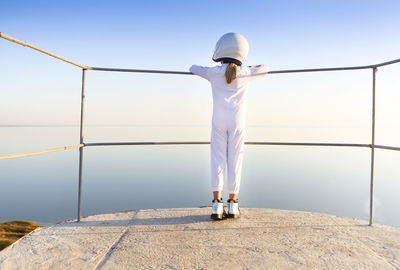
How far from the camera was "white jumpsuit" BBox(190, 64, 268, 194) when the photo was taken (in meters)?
1.80

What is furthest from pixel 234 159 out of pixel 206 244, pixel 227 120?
pixel 206 244

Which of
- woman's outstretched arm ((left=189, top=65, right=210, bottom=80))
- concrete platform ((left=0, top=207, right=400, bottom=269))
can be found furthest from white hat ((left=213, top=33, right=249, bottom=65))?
concrete platform ((left=0, top=207, right=400, bottom=269))

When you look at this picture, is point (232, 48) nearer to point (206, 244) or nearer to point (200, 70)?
point (200, 70)

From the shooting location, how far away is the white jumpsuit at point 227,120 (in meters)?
1.80

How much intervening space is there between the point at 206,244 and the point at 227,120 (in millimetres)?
792

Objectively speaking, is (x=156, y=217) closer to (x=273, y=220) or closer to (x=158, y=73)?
(x=273, y=220)

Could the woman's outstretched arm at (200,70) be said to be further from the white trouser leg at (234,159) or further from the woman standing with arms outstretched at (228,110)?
the white trouser leg at (234,159)

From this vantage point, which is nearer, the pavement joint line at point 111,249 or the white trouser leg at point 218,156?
the pavement joint line at point 111,249

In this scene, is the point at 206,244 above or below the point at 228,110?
below

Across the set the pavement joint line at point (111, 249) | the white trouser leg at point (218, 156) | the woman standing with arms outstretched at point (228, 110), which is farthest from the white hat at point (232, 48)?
the pavement joint line at point (111, 249)

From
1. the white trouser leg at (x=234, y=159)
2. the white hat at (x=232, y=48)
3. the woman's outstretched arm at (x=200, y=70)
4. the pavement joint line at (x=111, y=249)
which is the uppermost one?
the white hat at (x=232, y=48)

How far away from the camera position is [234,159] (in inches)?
73.0

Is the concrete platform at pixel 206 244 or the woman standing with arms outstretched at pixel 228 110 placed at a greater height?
the woman standing with arms outstretched at pixel 228 110

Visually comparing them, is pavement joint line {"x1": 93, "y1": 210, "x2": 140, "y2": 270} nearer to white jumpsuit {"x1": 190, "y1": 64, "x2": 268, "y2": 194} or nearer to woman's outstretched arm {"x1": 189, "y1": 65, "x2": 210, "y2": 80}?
white jumpsuit {"x1": 190, "y1": 64, "x2": 268, "y2": 194}
